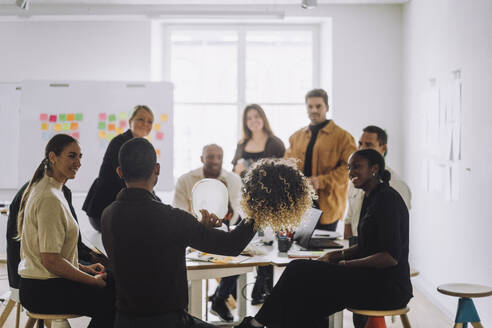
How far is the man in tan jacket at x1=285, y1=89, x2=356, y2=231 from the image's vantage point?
3.35 m

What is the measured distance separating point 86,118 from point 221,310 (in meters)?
2.61

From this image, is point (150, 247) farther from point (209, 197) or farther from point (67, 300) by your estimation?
point (209, 197)

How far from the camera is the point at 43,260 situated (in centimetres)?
197

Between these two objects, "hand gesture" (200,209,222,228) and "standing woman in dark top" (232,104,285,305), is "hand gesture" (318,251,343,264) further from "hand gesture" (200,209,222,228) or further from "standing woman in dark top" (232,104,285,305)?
"standing woman in dark top" (232,104,285,305)

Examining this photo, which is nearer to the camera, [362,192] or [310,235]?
[310,235]

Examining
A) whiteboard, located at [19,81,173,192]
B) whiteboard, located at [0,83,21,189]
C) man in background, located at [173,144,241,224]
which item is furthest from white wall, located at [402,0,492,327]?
whiteboard, located at [0,83,21,189]

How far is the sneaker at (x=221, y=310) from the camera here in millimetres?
3354

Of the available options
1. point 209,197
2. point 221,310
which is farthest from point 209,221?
point 221,310

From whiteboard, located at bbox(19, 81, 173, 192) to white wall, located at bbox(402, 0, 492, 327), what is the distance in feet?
8.01

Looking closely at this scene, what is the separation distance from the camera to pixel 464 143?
10.9 feet

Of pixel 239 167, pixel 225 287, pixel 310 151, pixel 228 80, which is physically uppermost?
pixel 228 80

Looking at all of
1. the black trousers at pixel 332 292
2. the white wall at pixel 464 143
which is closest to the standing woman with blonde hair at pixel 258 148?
the white wall at pixel 464 143

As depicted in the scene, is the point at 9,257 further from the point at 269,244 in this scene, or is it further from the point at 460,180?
the point at 460,180

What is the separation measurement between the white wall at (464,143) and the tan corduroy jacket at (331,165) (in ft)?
2.67
